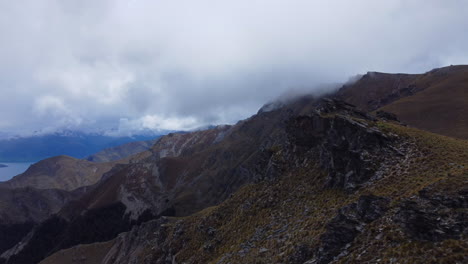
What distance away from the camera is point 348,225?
26.7 metres

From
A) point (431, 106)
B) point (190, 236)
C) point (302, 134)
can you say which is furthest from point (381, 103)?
point (190, 236)

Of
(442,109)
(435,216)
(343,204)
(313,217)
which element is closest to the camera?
(435,216)

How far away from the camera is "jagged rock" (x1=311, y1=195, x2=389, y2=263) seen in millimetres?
25641

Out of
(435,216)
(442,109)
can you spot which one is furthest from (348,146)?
(442,109)

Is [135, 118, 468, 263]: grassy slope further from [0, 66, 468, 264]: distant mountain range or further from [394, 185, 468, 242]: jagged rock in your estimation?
[394, 185, 468, 242]: jagged rock

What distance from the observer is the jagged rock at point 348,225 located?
25.6 metres

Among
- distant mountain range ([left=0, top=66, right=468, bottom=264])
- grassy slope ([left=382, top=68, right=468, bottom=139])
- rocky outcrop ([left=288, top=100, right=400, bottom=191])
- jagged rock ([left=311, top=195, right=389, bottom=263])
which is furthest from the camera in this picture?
grassy slope ([left=382, top=68, right=468, bottom=139])

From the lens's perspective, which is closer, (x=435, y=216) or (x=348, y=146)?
(x=435, y=216)

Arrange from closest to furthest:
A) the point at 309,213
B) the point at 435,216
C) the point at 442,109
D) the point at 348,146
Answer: the point at 435,216 → the point at 309,213 → the point at 348,146 → the point at 442,109

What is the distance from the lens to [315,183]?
4444 cm

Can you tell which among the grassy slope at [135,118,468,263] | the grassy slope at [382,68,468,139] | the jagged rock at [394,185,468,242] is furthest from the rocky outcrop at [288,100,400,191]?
the grassy slope at [382,68,468,139]

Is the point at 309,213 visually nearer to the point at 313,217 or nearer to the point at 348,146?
the point at 313,217

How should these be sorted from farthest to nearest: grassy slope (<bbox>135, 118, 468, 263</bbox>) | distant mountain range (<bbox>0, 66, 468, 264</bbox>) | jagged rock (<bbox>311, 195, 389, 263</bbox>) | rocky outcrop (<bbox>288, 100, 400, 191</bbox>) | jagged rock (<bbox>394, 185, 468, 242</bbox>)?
rocky outcrop (<bbox>288, 100, 400, 191</bbox>) < jagged rock (<bbox>311, 195, 389, 263</bbox>) < grassy slope (<bbox>135, 118, 468, 263</bbox>) < distant mountain range (<bbox>0, 66, 468, 264</bbox>) < jagged rock (<bbox>394, 185, 468, 242</bbox>)

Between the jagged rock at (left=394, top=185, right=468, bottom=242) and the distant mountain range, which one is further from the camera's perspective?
the distant mountain range
